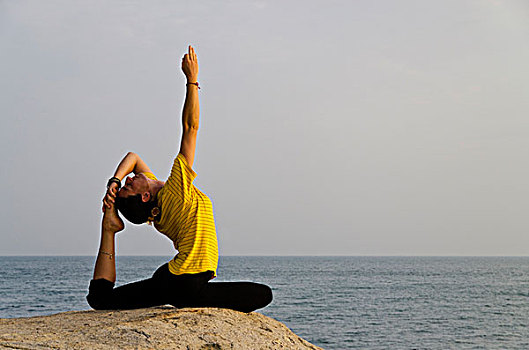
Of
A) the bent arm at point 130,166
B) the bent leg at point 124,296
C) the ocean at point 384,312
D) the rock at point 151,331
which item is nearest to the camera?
the rock at point 151,331

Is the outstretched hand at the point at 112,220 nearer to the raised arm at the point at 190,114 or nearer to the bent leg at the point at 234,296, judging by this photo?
the raised arm at the point at 190,114

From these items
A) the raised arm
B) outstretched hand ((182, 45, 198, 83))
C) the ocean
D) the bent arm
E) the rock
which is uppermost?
outstretched hand ((182, 45, 198, 83))

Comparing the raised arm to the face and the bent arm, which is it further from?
the bent arm

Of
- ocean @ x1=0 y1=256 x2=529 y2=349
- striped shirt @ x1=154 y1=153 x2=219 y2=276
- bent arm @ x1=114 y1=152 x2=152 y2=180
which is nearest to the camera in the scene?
striped shirt @ x1=154 y1=153 x2=219 y2=276

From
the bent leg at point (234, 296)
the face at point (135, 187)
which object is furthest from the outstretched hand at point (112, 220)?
the bent leg at point (234, 296)

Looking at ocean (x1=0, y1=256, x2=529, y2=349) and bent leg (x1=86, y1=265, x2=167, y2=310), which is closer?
bent leg (x1=86, y1=265, x2=167, y2=310)

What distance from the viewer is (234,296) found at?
4750 mm

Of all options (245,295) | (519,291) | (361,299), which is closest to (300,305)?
(361,299)

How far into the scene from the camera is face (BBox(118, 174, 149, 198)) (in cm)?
469

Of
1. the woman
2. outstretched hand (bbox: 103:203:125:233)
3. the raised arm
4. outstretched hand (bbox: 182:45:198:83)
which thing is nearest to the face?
the woman

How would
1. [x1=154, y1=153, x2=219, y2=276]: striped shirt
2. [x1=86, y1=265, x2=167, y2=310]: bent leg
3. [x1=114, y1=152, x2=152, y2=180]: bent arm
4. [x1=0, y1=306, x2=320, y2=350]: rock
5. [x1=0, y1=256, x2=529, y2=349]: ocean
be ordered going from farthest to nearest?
[x1=0, y1=256, x2=529, y2=349]: ocean, [x1=114, y1=152, x2=152, y2=180]: bent arm, [x1=86, y1=265, x2=167, y2=310]: bent leg, [x1=154, y1=153, x2=219, y2=276]: striped shirt, [x1=0, y1=306, x2=320, y2=350]: rock

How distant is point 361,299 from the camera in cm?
4553

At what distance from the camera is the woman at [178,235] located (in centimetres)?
452

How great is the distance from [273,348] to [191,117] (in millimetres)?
1968
